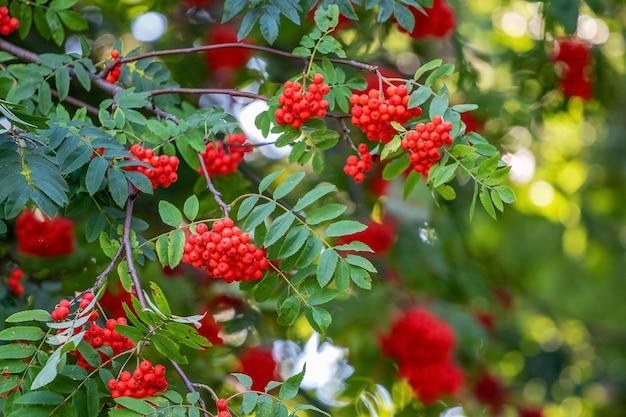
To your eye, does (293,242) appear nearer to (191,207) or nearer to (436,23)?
(191,207)

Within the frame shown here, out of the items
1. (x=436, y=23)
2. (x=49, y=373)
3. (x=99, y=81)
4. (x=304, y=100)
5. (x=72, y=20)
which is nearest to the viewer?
(x=49, y=373)

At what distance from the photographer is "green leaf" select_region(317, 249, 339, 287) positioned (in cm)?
154

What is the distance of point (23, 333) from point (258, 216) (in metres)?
0.46

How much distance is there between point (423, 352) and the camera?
3.08m

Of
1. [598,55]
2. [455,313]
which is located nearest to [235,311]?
[455,313]

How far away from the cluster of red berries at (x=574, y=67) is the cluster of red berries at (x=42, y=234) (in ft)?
6.22

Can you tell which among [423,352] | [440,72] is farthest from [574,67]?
[440,72]

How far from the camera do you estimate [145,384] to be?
1394mm

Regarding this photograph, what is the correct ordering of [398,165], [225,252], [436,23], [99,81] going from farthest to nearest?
1. [436,23]
2. [99,81]
3. [398,165]
4. [225,252]

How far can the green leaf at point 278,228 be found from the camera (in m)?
1.54

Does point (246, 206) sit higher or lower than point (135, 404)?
higher

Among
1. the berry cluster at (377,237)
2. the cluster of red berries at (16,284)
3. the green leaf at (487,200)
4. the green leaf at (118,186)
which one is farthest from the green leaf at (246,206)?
the berry cluster at (377,237)

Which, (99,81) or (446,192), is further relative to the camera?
(99,81)

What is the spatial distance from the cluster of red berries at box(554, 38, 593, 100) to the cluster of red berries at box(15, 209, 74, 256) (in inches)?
74.7
